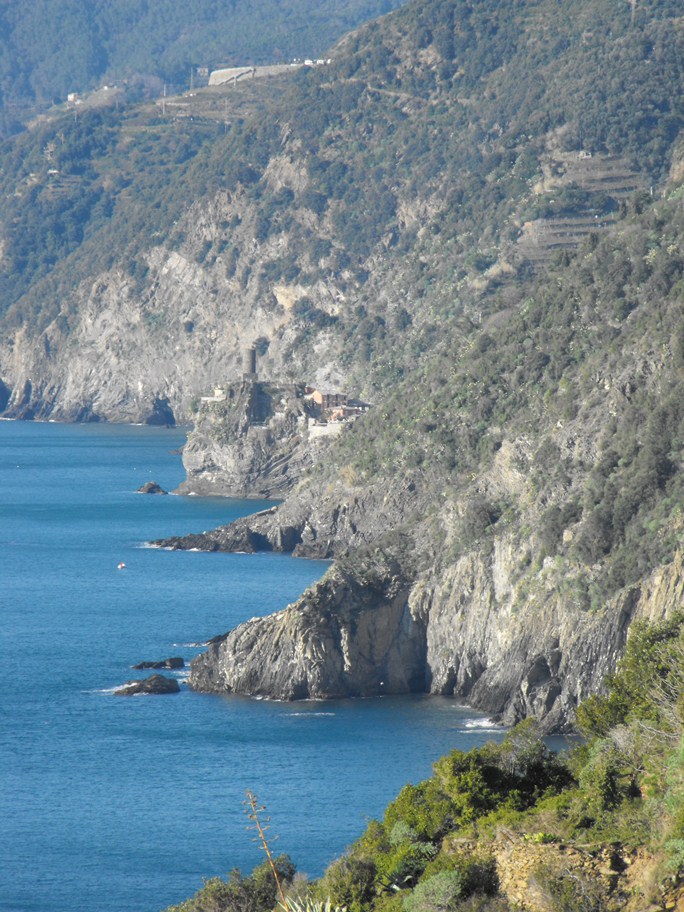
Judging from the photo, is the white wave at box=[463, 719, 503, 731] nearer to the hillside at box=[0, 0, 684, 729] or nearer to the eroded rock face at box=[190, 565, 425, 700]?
the hillside at box=[0, 0, 684, 729]

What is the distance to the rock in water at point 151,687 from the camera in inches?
2712

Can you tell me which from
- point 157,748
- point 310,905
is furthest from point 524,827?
point 157,748

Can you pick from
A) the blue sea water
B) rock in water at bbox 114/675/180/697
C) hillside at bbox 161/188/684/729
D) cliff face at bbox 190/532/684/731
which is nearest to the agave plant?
the blue sea water

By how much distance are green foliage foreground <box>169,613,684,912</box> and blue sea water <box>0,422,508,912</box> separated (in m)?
11.4

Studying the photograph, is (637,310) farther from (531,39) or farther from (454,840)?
(531,39)

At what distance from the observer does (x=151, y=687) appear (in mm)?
68938

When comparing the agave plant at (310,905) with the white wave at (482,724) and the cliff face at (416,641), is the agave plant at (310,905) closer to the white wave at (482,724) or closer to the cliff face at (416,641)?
the white wave at (482,724)

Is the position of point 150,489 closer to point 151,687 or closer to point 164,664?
point 164,664

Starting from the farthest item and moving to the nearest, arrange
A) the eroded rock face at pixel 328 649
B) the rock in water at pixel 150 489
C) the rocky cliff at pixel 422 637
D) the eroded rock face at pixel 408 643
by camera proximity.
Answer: the rock in water at pixel 150 489 → the eroded rock face at pixel 328 649 → the eroded rock face at pixel 408 643 → the rocky cliff at pixel 422 637

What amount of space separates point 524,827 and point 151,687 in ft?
124

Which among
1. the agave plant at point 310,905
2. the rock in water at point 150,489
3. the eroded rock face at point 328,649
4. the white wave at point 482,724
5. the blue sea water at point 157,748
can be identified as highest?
the agave plant at point 310,905

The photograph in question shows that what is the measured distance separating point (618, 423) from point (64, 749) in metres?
24.3

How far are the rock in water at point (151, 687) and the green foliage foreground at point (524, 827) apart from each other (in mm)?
30251

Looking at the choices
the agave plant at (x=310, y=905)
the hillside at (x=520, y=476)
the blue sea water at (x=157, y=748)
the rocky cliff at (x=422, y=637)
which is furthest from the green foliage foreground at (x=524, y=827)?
the hillside at (x=520, y=476)
